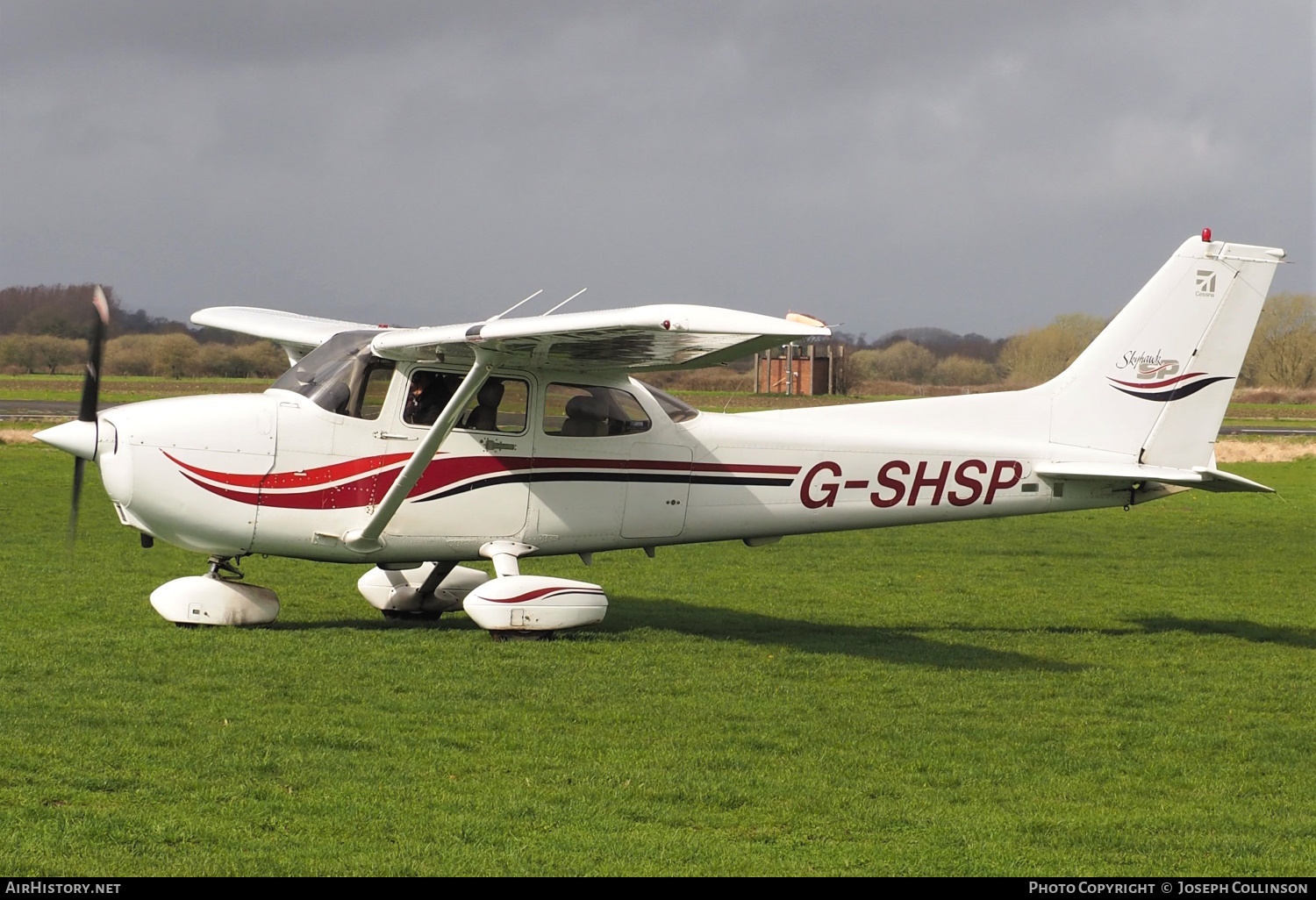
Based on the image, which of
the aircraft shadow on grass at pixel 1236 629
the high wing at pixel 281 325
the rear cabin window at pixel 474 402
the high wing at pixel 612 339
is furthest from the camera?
the high wing at pixel 281 325

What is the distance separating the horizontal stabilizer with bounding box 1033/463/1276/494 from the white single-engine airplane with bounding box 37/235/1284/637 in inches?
1.3

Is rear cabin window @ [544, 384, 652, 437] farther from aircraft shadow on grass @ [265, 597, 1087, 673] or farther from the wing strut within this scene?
aircraft shadow on grass @ [265, 597, 1087, 673]

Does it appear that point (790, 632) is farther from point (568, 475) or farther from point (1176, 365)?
point (1176, 365)

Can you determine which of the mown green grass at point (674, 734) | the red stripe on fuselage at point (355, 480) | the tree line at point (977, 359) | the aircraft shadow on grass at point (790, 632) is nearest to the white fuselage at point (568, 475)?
the red stripe on fuselage at point (355, 480)

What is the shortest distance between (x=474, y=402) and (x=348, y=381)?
3.18 ft

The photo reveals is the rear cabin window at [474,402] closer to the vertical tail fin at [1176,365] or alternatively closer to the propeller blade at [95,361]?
the propeller blade at [95,361]

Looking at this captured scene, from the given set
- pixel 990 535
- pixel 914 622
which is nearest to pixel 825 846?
pixel 914 622

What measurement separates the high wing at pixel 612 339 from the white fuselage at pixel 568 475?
1.34 ft

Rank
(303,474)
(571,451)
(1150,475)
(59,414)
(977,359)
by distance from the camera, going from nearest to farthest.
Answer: (303,474), (571,451), (1150,475), (59,414), (977,359)

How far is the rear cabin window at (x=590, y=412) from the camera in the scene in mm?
11078

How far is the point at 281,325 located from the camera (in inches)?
520

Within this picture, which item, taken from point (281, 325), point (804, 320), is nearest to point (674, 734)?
point (804, 320)

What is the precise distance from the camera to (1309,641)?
463 inches

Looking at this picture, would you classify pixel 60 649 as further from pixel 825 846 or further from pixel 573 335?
pixel 825 846
